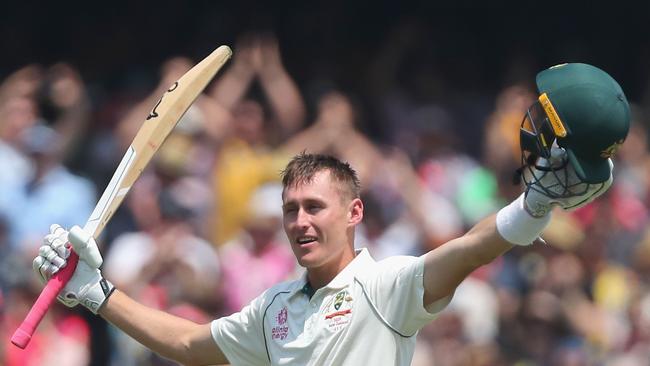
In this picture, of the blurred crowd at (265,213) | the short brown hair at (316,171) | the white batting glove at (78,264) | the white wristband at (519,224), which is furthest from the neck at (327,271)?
the blurred crowd at (265,213)

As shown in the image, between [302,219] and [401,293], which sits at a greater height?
[302,219]

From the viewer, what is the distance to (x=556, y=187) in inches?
197

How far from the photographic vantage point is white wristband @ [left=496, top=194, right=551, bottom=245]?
5.08 meters

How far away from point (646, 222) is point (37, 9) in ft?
16.9

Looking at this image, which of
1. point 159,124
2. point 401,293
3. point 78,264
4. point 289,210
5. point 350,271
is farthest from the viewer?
point 159,124

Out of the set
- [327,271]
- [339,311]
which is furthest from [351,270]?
[339,311]

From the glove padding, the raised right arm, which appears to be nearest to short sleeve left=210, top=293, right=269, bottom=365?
the raised right arm

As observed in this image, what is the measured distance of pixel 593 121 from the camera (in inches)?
197

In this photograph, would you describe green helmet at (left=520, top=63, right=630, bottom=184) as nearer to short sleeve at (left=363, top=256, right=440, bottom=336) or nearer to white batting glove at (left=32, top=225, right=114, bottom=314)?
short sleeve at (left=363, top=256, right=440, bottom=336)

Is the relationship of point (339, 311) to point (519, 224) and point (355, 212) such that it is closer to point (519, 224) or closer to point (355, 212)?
point (355, 212)

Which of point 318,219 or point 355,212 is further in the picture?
point 355,212

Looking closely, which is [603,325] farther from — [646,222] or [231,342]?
[231,342]

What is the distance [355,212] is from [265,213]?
12.3 feet

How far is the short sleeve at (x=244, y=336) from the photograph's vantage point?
6.09m
